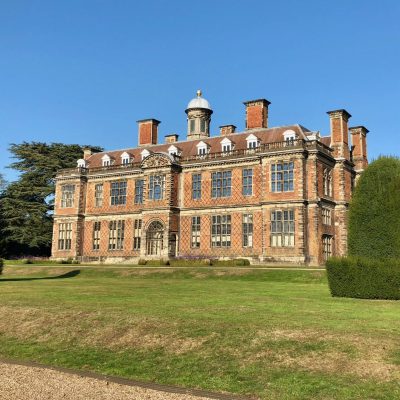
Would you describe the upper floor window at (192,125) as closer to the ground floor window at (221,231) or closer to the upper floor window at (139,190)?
the upper floor window at (139,190)

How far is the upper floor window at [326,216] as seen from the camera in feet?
133

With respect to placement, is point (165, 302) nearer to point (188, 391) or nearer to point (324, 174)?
point (188, 391)

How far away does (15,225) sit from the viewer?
62.3 meters

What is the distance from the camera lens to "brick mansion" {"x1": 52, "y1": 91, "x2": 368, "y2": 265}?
3934 centimetres

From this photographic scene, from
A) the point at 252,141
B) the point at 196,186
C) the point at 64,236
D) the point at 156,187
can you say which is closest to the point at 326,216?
the point at 252,141

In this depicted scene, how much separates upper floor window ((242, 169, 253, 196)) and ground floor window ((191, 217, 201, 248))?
5.59 meters

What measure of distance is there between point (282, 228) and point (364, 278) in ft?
71.8

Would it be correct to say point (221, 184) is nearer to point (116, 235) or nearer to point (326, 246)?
point (326, 246)

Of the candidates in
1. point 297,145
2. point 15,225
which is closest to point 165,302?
point 297,145

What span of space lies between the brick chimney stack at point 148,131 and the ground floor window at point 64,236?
42.7ft

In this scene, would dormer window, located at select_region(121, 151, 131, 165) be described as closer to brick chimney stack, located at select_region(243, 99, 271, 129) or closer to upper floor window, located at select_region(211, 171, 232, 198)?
upper floor window, located at select_region(211, 171, 232, 198)

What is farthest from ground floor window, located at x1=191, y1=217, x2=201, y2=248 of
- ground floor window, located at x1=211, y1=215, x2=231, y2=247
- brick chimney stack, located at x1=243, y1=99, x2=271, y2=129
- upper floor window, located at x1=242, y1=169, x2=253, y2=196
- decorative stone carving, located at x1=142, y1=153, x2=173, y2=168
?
brick chimney stack, located at x1=243, y1=99, x2=271, y2=129

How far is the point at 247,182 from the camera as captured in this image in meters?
42.8

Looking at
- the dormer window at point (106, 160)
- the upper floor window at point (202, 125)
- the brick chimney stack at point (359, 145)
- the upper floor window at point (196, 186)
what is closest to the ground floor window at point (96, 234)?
the dormer window at point (106, 160)
